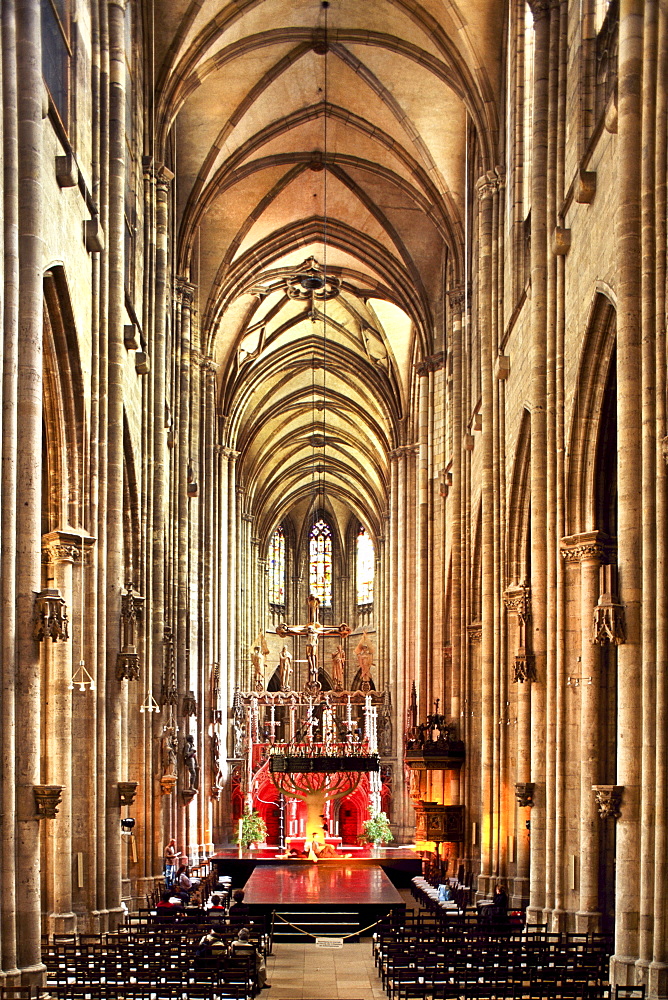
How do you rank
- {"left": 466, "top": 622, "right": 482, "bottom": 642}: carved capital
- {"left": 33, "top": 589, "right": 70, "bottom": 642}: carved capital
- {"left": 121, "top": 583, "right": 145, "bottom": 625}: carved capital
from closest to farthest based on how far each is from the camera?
{"left": 33, "top": 589, "right": 70, "bottom": 642}: carved capital, {"left": 121, "top": 583, "right": 145, "bottom": 625}: carved capital, {"left": 466, "top": 622, "right": 482, "bottom": 642}: carved capital

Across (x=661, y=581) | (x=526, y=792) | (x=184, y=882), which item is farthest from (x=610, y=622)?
(x=184, y=882)

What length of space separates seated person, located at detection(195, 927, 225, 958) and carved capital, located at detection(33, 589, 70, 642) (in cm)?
571

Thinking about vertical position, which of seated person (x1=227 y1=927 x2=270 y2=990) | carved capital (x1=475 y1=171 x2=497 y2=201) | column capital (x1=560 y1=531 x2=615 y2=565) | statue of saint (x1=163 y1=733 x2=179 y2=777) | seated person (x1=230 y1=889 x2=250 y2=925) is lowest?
seated person (x1=230 y1=889 x2=250 y2=925)

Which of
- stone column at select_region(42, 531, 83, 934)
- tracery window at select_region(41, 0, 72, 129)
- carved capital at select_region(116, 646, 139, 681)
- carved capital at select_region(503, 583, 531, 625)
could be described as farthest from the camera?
carved capital at select_region(503, 583, 531, 625)

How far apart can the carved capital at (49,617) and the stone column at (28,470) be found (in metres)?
0.09

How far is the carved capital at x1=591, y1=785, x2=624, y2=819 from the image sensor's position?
16266 millimetres

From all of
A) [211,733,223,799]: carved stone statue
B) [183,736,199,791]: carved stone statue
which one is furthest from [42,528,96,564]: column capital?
[211,733,223,799]: carved stone statue

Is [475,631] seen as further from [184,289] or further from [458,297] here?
[184,289]

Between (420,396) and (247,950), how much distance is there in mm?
29365

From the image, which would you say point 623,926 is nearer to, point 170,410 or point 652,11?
point 652,11

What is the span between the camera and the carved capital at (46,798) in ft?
53.8

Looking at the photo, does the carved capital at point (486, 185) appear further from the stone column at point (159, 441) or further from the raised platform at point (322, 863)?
the raised platform at point (322, 863)

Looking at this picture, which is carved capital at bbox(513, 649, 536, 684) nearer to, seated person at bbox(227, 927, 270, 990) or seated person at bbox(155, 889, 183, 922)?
seated person at bbox(227, 927, 270, 990)

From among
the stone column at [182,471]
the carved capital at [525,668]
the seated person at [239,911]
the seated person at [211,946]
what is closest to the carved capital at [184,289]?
the stone column at [182,471]
